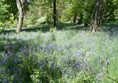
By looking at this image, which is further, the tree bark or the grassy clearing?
the tree bark

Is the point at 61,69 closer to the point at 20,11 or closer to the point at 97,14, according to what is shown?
the point at 97,14

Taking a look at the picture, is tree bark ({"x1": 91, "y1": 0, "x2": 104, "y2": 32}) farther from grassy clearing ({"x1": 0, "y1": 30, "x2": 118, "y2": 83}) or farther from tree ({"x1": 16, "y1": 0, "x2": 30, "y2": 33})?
grassy clearing ({"x1": 0, "y1": 30, "x2": 118, "y2": 83})

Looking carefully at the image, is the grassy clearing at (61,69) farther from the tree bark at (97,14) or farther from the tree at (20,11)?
the tree at (20,11)

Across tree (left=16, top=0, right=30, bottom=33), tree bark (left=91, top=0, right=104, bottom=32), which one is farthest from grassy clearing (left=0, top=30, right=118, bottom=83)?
tree (left=16, top=0, right=30, bottom=33)

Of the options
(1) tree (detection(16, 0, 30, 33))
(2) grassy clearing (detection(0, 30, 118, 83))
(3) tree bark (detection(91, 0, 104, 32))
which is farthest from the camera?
(1) tree (detection(16, 0, 30, 33))

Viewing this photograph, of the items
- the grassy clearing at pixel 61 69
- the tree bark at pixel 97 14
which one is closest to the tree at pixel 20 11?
the tree bark at pixel 97 14

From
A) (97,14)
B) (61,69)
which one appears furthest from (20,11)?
(61,69)

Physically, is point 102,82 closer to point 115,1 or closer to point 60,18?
point 115,1

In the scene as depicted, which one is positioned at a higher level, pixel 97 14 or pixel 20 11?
pixel 97 14

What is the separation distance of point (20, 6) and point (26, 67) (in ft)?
44.1

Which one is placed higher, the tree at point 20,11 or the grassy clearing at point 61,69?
the grassy clearing at point 61,69

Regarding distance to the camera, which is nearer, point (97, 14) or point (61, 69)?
point (61, 69)

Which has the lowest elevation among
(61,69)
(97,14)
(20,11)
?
(20,11)

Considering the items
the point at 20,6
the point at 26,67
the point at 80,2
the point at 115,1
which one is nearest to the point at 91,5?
the point at 80,2
